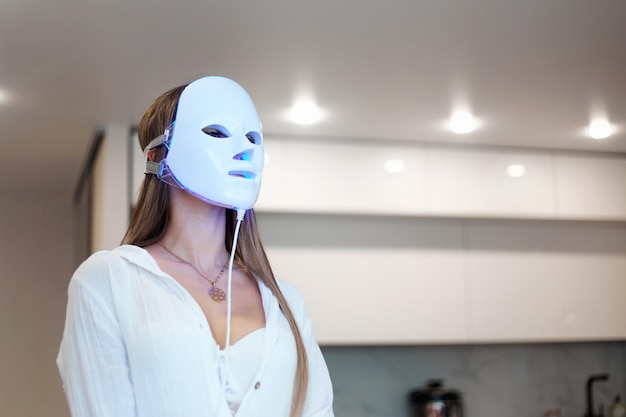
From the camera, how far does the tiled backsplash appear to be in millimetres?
3471

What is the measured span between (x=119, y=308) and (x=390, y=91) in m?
1.72

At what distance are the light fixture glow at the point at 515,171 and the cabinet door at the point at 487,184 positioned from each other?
1 centimetres

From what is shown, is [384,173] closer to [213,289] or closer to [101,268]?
[213,289]

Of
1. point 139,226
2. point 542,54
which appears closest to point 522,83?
point 542,54

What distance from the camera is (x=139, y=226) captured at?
3.82 feet

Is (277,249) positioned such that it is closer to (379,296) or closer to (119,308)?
(379,296)

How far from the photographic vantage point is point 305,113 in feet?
9.16

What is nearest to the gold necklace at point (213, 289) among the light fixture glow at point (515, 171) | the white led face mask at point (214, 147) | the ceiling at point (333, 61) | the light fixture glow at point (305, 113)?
the white led face mask at point (214, 147)

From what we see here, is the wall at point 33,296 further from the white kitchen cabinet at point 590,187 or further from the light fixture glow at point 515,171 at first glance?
the white kitchen cabinet at point 590,187

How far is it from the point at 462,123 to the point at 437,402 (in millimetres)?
1193

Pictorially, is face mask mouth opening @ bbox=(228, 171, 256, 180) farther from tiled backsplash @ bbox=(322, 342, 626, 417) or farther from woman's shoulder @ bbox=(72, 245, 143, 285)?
tiled backsplash @ bbox=(322, 342, 626, 417)

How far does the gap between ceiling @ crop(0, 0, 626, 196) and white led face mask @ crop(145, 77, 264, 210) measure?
0.80 metres

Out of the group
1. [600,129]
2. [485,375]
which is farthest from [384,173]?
[485,375]

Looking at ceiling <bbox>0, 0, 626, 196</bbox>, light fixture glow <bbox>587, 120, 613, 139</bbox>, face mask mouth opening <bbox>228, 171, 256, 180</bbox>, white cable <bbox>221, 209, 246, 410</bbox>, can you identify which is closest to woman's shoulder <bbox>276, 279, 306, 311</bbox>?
white cable <bbox>221, 209, 246, 410</bbox>
